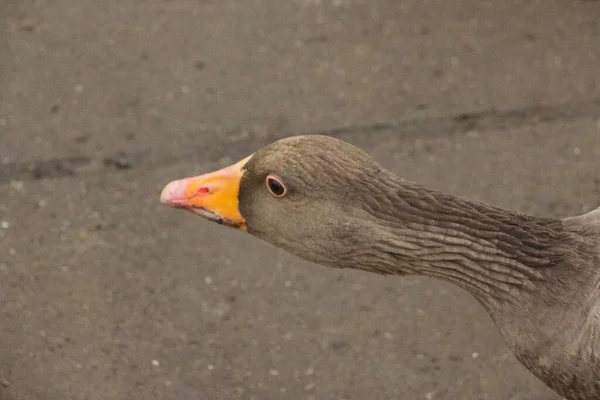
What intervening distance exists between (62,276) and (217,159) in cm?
106

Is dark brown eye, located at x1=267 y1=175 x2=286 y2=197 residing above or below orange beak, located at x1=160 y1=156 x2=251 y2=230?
above

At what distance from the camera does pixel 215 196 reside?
3365 millimetres

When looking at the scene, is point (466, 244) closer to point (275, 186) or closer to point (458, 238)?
point (458, 238)

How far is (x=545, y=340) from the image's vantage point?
3098mm

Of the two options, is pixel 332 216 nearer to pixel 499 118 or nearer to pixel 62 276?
pixel 62 276

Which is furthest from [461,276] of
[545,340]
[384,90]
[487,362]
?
[384,90]

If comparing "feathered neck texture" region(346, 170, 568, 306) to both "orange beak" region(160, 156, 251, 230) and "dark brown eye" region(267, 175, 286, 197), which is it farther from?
"orange beak" region(160, 156, 251, 230)

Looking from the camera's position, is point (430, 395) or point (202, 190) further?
point (430, 395)

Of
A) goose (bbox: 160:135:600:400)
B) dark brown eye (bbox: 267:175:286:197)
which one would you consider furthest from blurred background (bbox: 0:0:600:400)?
dark brown eye (bbox: 267:175:286:197)

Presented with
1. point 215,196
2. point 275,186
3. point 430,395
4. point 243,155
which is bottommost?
point 430,395

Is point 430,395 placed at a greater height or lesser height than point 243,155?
lesser

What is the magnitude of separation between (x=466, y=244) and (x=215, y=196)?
2.86ft

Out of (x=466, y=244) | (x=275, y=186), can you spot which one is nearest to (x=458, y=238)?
(x=466, y=244)

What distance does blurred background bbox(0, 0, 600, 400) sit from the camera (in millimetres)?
4102
